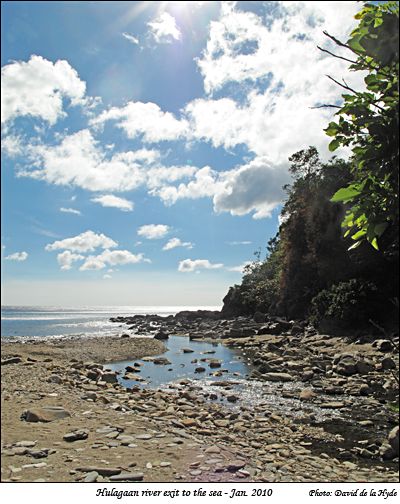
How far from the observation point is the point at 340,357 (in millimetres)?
20609

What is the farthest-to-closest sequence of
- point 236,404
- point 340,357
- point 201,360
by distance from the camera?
point 201,360 < point 340,357 < point 236,404

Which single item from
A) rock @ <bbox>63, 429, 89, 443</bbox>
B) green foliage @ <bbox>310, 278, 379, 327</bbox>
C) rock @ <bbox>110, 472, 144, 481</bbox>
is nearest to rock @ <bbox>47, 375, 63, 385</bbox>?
rock @ <bbox>63, 429, 89, 443</bbox>

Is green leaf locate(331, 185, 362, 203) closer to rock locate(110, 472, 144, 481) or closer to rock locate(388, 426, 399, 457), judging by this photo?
rock locate(110, 472, 144, 481)

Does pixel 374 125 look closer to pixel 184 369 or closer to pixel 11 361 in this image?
pixel 184 369

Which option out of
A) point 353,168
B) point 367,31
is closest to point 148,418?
point 353,168

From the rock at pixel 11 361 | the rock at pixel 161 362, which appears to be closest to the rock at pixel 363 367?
the rock at pixel 161 362

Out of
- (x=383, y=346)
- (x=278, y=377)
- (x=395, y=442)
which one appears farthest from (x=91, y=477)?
(x=383, y=346)

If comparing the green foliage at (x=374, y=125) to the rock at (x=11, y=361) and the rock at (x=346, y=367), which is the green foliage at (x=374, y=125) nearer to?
the rock at (x=346, y=367)

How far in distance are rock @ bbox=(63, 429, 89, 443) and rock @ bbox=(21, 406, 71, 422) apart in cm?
135

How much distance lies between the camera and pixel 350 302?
30625 mm

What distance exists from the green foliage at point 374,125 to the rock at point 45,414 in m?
8.63

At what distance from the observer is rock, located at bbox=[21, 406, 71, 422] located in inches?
339
